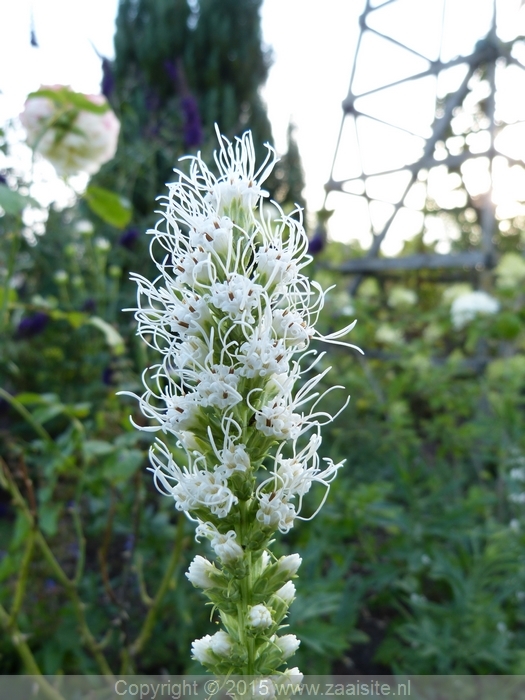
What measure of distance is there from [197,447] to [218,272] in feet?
0.81

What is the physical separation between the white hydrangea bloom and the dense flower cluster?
2.18 metres

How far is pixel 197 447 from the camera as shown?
2.74ft

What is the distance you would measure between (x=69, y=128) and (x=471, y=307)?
2351mm

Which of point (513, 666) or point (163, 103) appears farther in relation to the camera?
point (163, 103)

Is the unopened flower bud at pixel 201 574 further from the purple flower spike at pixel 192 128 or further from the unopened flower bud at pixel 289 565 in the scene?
the purple flower spike at pixel 192 128

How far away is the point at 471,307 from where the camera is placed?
10.8 feet

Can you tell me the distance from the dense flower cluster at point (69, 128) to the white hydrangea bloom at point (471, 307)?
218cm

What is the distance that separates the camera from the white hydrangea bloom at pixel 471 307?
3246 millimetres

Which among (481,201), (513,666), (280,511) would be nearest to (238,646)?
(280,511)

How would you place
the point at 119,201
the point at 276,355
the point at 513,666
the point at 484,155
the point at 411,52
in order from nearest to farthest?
the point at 276,355
the point at 119,201
the point at 513,666
the point at 484,155
the point at 411,52

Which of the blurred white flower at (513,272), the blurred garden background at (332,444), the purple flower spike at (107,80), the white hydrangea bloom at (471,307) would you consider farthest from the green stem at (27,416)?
the blurred white flower at (513,272)

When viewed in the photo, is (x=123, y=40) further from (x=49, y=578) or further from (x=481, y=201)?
(x=49, y=578)

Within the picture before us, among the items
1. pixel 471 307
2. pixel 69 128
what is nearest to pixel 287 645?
pixel 69 128

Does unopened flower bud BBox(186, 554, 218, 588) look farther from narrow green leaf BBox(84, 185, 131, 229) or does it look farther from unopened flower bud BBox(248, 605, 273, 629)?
narrow green leaf BBox(84, 185, 131, 229)
